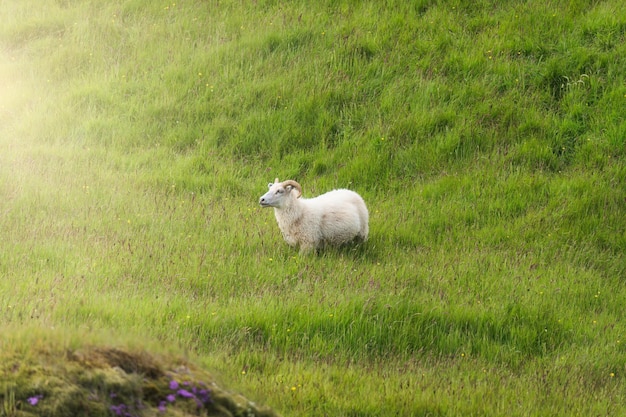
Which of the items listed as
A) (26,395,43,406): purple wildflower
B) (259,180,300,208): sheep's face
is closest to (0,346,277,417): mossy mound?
(26,395,43,406): purple wildflower

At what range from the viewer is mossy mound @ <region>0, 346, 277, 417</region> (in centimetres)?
457

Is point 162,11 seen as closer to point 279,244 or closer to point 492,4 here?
point 492,4

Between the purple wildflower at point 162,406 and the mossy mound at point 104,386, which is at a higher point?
the mossy mound at point 104,386

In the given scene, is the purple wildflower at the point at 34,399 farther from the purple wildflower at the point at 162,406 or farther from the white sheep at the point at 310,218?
the white sheep at the point at 310,218

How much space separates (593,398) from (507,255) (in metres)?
3.84

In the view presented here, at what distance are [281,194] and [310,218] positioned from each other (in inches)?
21.2

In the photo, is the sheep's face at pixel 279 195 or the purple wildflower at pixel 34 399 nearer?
the purple wildflower at pixel 34 399

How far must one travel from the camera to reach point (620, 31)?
16.7m

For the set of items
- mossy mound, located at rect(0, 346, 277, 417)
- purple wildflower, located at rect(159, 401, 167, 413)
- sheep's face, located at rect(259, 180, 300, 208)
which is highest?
mossy mound, located at rect(0, 346, 277, 417)

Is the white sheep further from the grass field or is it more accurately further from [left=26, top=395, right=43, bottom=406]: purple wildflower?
Result: [left=26, top=395, right=43, bottom=406]: purple wildflower

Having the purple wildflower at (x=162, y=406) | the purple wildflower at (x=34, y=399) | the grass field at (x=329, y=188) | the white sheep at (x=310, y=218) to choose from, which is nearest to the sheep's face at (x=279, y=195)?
the white sheep at (x=310, y=218)

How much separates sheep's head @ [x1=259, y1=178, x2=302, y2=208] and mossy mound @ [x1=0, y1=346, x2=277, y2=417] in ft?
19.1

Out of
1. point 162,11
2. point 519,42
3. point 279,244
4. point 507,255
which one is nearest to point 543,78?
point 519,42

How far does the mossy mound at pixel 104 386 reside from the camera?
4.57 meters
